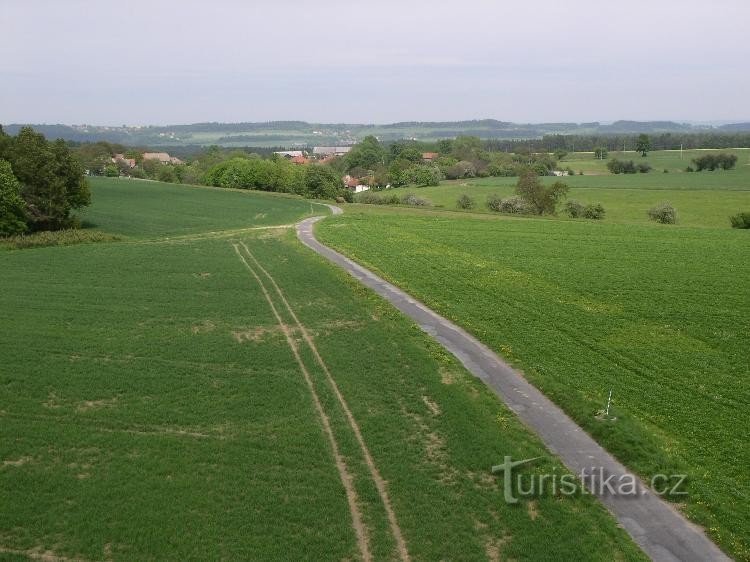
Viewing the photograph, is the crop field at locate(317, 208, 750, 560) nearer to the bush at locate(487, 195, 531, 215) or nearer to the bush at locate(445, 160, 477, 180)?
the bush at locate(487, 195, 531, 215)

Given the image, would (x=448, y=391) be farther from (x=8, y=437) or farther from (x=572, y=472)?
(x=8, y=437)

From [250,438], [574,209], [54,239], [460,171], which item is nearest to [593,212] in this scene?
[574,209]

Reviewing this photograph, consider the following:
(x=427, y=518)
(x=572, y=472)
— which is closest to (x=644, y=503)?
(x=572, y=472)

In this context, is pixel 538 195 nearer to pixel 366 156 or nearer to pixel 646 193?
pixel 646 193

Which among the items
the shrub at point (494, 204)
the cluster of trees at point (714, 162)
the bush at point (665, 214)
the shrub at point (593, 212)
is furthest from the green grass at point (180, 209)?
the cluster of trees at point (714, 162)

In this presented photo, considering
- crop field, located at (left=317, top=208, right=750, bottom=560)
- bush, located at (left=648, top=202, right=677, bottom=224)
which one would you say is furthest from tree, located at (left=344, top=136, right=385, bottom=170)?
crop field, located at (left=317, top=208, right=750, bottom=560)

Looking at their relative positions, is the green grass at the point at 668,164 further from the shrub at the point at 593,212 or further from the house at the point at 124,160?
the house at the point at 124,160
